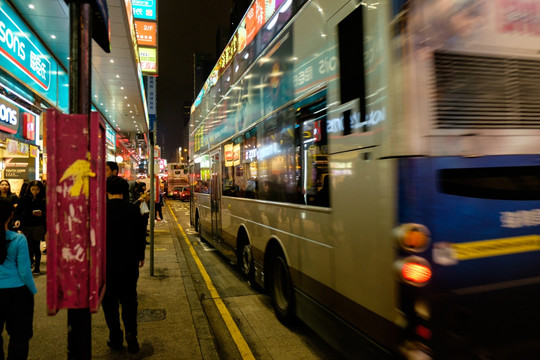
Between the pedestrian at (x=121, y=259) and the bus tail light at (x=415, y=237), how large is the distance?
9.24 ft

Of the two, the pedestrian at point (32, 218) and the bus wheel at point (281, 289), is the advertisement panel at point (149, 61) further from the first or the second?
the bus wheel at point (281, 289)

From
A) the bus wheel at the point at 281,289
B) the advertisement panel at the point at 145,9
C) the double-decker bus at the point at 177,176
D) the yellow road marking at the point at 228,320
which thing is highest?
the advertisement panel at the point at 145,9

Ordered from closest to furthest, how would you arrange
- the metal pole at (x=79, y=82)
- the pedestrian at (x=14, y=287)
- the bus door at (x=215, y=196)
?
the metal pole at (x=79, y=82) < the pedestrian at (x=14, y=287) < the bus door at (x=215, y=196)

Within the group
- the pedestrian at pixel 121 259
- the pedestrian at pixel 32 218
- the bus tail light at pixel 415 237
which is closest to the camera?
the bus tail light at pixel 415 237

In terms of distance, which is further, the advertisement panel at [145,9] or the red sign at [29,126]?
the advertisement panel at [145,9]

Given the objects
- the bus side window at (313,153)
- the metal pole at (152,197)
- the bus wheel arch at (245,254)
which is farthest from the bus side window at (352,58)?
the metal pole at (152,197)

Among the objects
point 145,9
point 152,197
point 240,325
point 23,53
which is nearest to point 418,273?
point 240,325

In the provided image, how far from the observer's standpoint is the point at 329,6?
3.51 m

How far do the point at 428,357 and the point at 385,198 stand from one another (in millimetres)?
1061

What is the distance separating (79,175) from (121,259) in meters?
2.05

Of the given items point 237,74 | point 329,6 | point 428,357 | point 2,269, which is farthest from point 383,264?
point 237,74

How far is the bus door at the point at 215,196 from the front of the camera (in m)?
8.37

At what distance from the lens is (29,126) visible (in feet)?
35.8

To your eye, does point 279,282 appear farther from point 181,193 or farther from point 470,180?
point 181,193
